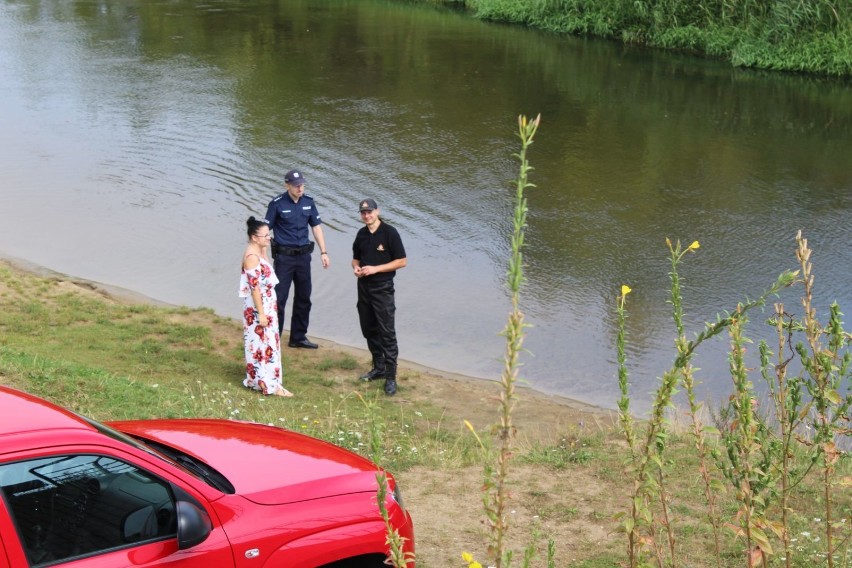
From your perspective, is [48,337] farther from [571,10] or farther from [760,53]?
[571,10]

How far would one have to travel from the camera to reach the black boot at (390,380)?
1077cm

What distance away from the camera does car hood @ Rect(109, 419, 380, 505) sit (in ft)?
16.6

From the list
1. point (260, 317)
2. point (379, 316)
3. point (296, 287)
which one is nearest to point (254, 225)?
point (260, 317)

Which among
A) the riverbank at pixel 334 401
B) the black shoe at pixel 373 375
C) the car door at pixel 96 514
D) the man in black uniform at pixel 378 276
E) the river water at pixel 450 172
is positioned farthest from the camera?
the river water at pixel 450 172

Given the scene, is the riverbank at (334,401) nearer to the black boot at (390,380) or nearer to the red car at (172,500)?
the black boot at (390,380)

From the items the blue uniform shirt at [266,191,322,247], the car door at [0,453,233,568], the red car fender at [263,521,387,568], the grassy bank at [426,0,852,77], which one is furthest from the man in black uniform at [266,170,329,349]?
the grassy bank at [426,0,852,77]

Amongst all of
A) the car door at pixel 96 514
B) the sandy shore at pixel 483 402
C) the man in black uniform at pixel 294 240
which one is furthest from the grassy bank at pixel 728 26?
the car door at pixel 96 514

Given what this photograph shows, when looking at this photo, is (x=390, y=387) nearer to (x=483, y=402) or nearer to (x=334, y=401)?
(x=334, y=401)

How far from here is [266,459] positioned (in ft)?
17.4

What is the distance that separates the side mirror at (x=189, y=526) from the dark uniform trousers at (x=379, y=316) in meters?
6.19

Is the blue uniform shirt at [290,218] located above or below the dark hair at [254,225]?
below

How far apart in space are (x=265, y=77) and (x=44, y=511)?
2215 cm

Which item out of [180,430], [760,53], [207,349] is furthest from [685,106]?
[180,430]

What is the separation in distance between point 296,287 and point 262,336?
145 centimetres
